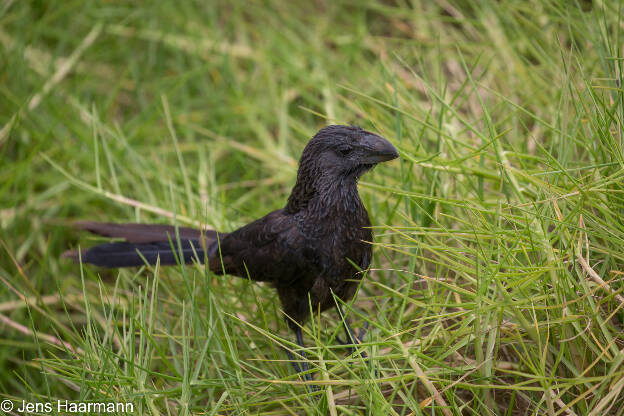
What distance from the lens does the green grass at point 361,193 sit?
1.89 metres

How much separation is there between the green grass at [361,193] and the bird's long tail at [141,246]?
0.16 m

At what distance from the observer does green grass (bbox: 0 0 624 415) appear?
1.89 meters

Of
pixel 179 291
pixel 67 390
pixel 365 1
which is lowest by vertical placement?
pixel 67 390

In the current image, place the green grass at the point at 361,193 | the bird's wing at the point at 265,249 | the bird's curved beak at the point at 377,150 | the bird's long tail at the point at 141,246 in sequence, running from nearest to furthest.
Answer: the green grass at the point at 361,193
the bird's curved beak at the point at 377,150
the bird's wing at the point at 265,249
the bird's long tail at the point at 141,246

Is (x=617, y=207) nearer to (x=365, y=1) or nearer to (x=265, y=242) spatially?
(x=265, y=242)

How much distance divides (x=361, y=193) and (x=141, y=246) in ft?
3.73

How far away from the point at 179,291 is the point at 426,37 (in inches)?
101

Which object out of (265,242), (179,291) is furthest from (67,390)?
(265,242)

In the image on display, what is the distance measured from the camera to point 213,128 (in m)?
4.20

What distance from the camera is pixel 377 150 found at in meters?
2.22

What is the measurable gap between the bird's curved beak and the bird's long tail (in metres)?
0.90

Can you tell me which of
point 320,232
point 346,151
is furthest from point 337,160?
point 320,232

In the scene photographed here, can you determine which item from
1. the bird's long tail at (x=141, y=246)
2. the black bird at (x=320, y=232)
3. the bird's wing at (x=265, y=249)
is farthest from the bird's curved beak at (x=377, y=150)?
the bird's long tail at (x=141, y=246)

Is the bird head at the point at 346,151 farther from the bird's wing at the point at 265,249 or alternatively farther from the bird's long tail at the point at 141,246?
the bird's long tail at the point at 141,246
